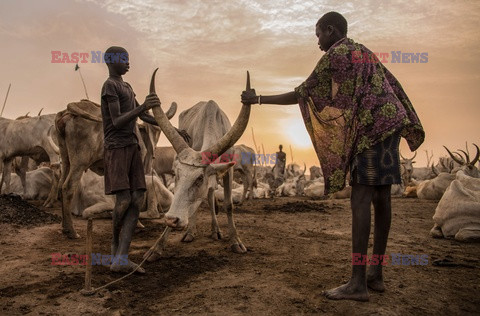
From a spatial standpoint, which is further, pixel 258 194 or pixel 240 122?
pixel 258 194

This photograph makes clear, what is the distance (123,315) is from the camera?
113 inches

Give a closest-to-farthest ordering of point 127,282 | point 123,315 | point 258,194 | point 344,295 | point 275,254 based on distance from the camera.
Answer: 1. point 123,315
2. point 344,295
3. point 127,282
4. point 275,254
5. point 258,194

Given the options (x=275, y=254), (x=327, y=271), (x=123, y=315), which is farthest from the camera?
Answer: (x=275, y=254)

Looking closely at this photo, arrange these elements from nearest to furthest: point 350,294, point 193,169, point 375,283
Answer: point 350,294 < point 375,283 < point 193,169

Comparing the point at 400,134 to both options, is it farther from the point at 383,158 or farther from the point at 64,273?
the point at 64,273

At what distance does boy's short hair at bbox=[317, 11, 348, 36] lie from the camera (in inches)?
134

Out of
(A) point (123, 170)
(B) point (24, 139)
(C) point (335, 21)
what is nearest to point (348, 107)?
(C) point (335, 21)

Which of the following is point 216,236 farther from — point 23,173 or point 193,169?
point 23,173

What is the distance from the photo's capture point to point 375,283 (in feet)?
11.0

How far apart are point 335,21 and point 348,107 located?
0.83m

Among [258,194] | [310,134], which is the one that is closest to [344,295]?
[310,134]

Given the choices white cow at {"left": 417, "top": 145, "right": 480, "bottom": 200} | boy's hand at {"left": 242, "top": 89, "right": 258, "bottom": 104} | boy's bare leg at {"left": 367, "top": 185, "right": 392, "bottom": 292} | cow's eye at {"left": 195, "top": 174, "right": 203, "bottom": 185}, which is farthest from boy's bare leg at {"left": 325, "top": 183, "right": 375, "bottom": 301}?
white cow at {"left": 417, "top": 145, "right": 480, "bottom": 200}

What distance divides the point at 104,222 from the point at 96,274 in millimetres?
3766

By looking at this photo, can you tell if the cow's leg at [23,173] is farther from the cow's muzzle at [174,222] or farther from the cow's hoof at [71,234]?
the cow's muzzle at [174,222]
